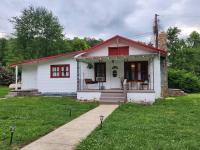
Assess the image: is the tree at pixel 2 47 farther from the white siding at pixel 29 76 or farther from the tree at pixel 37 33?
the white siding at pixel 29 76

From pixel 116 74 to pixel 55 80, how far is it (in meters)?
4.89

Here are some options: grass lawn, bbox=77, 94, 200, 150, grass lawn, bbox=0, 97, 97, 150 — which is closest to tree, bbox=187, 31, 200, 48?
grass lawn, bbox=0, 97, 97, 150

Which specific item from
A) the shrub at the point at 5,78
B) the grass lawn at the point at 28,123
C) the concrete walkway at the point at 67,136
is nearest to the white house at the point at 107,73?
the grass lawn at the point at 28,123

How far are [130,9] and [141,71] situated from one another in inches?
174

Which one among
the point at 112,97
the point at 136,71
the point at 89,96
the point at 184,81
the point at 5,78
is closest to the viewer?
the point at 112,97

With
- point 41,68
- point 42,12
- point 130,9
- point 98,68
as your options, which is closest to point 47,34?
point 42,12

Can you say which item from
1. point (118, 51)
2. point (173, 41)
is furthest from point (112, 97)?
point (173, 41)

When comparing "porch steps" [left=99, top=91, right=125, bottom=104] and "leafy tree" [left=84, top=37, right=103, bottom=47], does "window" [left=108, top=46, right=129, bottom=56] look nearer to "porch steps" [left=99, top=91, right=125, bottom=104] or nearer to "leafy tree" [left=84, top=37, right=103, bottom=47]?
"porch steps" [left=99, top=91, right=125, bottom=104]

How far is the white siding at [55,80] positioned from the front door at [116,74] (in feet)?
9.56

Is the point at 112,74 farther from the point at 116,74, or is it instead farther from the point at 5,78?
the point at 5,78

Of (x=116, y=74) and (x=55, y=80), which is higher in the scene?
(x=116, y=74)

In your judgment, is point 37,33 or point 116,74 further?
point 37,33

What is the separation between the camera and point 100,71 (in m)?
18.2

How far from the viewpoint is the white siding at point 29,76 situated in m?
20.8
